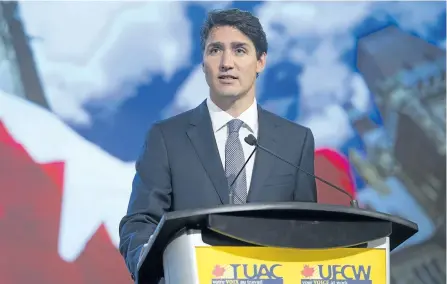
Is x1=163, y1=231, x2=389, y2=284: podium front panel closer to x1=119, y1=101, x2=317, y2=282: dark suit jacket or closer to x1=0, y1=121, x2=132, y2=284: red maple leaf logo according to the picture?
x1=119, y1=101, x2=317, y2=282: dark suit jacket

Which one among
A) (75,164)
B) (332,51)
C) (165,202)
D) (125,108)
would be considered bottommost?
(165,202)

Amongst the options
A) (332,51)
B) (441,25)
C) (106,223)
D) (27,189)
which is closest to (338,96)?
(332,51)

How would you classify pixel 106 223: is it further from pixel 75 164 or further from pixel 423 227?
pixel 423 227

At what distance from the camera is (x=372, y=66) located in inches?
148

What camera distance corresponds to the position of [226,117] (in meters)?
2.37

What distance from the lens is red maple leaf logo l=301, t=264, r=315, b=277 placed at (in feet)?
5.00

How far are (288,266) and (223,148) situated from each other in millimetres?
824

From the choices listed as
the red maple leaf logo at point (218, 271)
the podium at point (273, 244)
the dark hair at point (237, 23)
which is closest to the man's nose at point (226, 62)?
the dark hair at point (237, 23)

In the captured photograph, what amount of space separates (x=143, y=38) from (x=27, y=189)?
902 mm

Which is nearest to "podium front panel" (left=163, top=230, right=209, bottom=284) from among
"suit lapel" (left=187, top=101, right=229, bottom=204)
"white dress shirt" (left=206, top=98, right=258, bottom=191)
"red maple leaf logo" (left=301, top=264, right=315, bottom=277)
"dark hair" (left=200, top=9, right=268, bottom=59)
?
"red maple leaf logo" (left=301, top=264, right=315, bottom=277)

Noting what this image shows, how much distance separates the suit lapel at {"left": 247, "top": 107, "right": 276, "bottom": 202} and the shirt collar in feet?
0.09

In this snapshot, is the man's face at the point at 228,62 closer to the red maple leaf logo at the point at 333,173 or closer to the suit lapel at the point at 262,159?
the suit lapel at the point at 262,159

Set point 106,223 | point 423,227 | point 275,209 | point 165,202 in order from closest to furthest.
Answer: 1. point 275,209
2. point 165,202
3. point 106,223
4. point 423,227

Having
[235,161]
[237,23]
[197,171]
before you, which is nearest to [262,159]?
[235,161]
